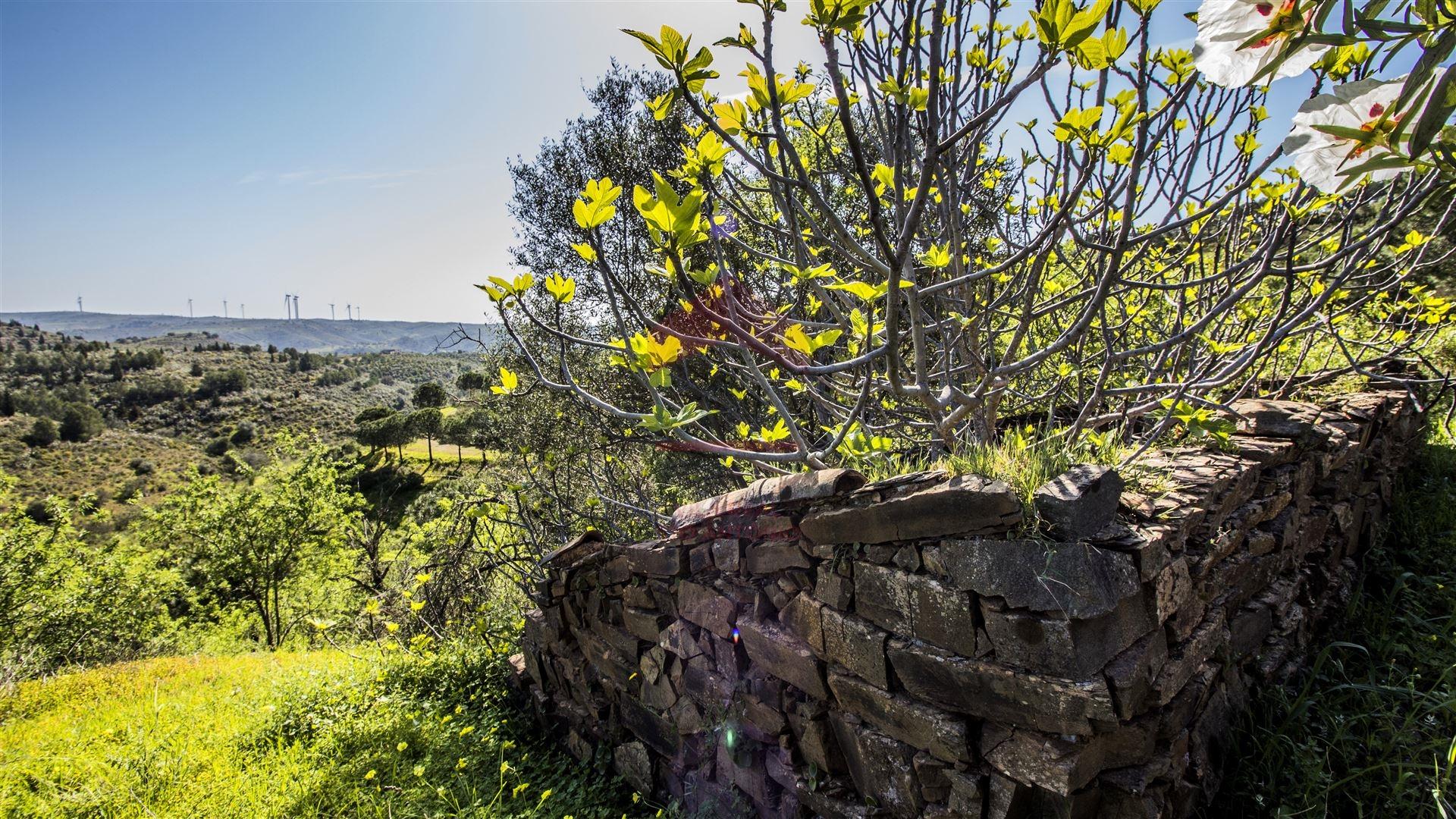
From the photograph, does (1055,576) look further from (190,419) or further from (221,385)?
(221,385)

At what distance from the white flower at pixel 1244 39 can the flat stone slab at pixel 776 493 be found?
1.57 m

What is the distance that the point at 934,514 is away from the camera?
1846 mm

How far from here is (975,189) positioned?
4082 mm

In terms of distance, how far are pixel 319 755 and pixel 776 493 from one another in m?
3.49

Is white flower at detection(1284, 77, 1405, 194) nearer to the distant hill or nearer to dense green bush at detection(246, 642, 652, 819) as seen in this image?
dense green bush at detection(246, 642, 652, 819)

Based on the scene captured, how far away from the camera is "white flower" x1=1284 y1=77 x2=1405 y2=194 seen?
581 millimetres

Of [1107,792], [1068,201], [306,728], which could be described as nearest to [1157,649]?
[1107,792]

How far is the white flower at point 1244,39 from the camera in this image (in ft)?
1.96

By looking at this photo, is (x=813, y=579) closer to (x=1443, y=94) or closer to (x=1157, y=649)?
(x=1157, y=649)

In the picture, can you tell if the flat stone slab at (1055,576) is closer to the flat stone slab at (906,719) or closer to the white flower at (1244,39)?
the flat stone slab at (906,719)

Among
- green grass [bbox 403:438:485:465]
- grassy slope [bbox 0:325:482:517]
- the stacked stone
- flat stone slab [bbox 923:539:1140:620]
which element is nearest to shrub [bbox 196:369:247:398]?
grassy slope [bbox 0:325:482:517]

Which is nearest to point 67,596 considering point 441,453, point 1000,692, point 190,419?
point 1000,692

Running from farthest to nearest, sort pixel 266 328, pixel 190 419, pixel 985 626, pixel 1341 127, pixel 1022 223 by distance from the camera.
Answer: pixel 266 328, pixel 190 419, pixel 1022 223, pixel 985 626, pixel 1341 127

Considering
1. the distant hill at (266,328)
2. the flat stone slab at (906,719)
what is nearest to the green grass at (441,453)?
the flat stone slab at (906,719)
